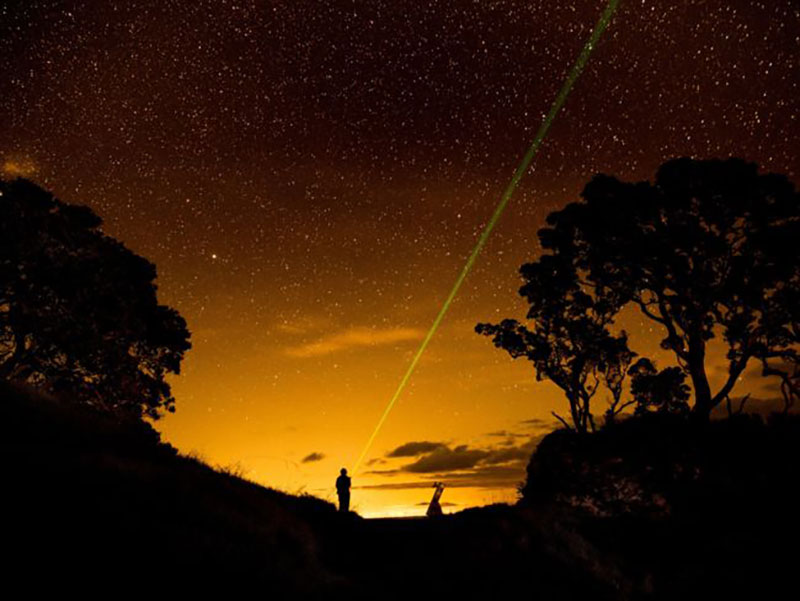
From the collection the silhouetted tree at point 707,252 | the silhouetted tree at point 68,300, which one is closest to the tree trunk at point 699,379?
the silhouetted tree at point 707,252

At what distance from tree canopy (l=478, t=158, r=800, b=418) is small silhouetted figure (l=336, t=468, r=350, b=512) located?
1444 cm

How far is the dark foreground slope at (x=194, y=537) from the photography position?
258 inches

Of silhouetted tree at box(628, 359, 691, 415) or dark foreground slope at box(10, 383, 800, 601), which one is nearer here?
dark foreground slope at box(10, 383, 800, 601)

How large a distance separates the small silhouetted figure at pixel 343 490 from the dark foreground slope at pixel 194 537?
1.33 m

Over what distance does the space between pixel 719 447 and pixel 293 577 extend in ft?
59.9

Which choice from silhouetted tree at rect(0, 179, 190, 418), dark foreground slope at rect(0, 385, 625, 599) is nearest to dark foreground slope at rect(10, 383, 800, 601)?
dark foreground slope at rect(0, 385, 625, 599)

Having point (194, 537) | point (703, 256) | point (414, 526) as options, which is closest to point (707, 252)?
point (703, 256)

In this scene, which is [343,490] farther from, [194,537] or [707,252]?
[707,252]

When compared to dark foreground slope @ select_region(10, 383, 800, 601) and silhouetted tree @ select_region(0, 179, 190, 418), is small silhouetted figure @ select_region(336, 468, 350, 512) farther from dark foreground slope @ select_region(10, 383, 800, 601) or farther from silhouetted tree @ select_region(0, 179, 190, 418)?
silhouetted tree @ select_region(0, 179, 190, 418)

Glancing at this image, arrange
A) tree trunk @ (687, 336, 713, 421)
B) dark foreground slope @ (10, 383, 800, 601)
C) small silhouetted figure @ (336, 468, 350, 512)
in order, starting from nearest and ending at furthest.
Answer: dark foreground slope @ (10, 383, 800, 601)
small silhouetted figure @ (336, 468, 350, 512)
tree trunk @ (687, 336, 713, 421)

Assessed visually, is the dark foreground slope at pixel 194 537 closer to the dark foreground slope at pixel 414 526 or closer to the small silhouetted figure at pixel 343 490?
the dark foreground slope at pixel 414 526

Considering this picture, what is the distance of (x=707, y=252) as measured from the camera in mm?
25156

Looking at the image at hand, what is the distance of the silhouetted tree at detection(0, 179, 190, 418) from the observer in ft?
82.3

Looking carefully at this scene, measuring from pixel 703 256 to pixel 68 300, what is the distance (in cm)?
2644
